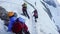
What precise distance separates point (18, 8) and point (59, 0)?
2953cm

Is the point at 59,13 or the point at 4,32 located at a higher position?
the point at 4,32

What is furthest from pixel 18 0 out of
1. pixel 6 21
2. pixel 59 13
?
pixel 59 13

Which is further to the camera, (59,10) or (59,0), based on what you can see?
(59,0)

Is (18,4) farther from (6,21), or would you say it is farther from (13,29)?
(13,29)

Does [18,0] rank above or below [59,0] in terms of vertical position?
above

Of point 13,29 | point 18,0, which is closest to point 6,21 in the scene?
point 13,29

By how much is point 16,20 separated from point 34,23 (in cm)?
666

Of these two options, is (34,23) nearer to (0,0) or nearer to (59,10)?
(0,0)

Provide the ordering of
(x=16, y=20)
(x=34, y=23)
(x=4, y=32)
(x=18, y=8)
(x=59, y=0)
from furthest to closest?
Result: 1. (x=59, y=0)
2. (x=18, y=8)
3. (x=34, y=23)
4. (x=4, y=32)
5. (x=16, y=20)

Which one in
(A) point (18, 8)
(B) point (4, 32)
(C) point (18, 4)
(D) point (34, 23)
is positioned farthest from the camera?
(C) point (18, 4)

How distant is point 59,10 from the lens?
4022 cm

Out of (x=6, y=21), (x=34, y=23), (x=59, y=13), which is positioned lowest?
(x=59, y=13)

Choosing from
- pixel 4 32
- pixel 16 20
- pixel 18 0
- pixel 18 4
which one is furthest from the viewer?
pixel 18 0

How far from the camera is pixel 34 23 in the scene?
17.7 metres
